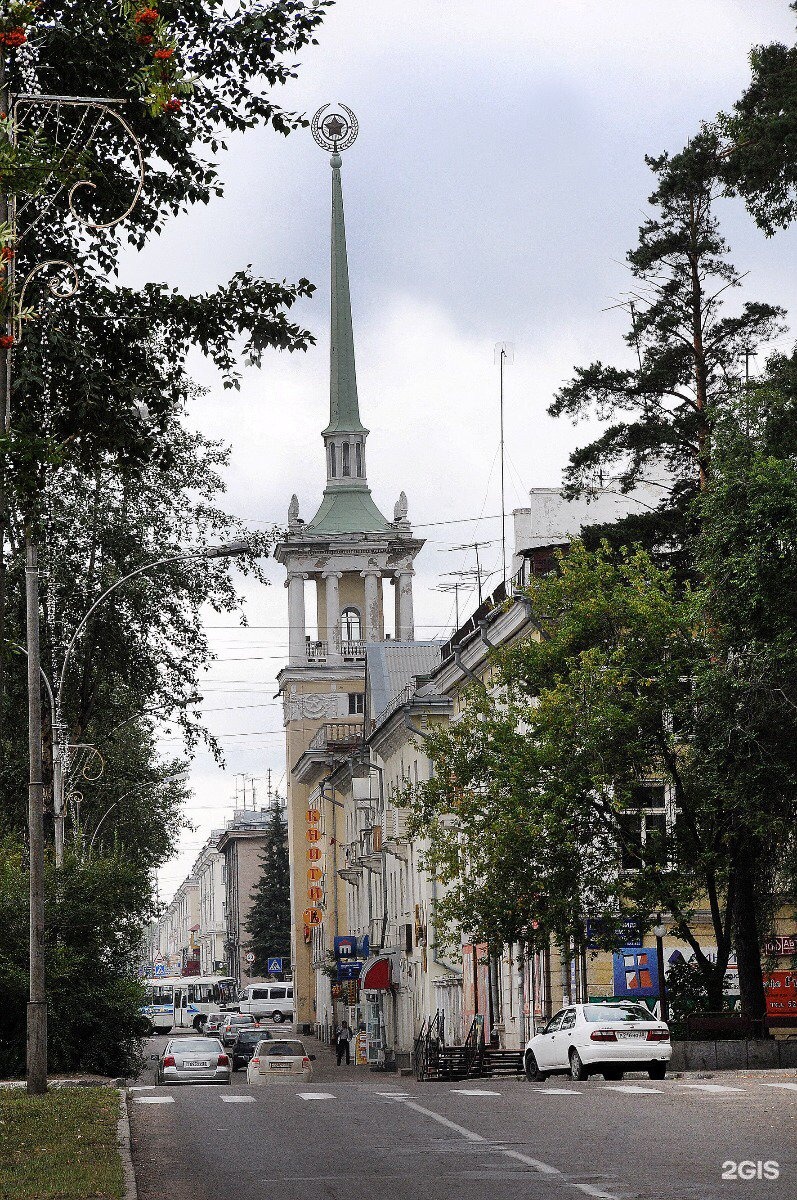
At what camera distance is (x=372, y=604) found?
10869cm

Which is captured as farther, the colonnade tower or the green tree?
the colonnade tower

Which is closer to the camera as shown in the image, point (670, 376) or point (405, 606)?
point (670, 376)

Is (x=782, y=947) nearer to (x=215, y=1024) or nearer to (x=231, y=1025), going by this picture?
(x=231, y=1025)

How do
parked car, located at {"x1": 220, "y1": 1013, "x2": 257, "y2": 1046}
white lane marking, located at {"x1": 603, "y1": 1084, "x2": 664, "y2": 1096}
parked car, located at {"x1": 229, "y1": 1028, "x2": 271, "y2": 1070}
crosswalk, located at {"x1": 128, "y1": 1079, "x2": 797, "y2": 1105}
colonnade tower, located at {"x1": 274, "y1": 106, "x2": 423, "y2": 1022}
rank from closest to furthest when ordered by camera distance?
crosswalk, located at {"x1": 128, "y1": 1079, "x2": 797, "y2": 1105}
white lane marking, located at {"x1": 603, "y1": 1084, "x2": 664, "y2": 1096}
parked car, located at {"x1": 229, "y1": 1028, "x2": 271, "y2": 1070}
parked car, located at {"x1": 220, "y1": 1013, "x2": 257, "y2": 1046}
colonnade tower, located at {"x1": 274, "y1": 106, "x2": 423, "y2": 1022}

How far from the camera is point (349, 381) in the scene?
114 metres

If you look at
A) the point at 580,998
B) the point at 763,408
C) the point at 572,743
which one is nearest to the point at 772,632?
the point at 763,408

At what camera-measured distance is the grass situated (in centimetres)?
1395

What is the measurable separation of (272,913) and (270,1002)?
23.3 metres

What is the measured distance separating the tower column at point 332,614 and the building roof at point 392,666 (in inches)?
920

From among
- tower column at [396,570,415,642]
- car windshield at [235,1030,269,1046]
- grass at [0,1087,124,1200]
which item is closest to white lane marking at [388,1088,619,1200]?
grass at [0,1087,124,1200]

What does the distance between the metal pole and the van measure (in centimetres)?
7037

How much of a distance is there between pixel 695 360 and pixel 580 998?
1515 centimetres

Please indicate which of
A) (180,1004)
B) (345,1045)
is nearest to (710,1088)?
(345,1045)

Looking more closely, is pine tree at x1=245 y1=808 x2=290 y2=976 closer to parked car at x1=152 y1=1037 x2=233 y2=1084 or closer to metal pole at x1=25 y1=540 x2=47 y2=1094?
parked car at x1=152 y1=1037 x2=233 y2=1084
